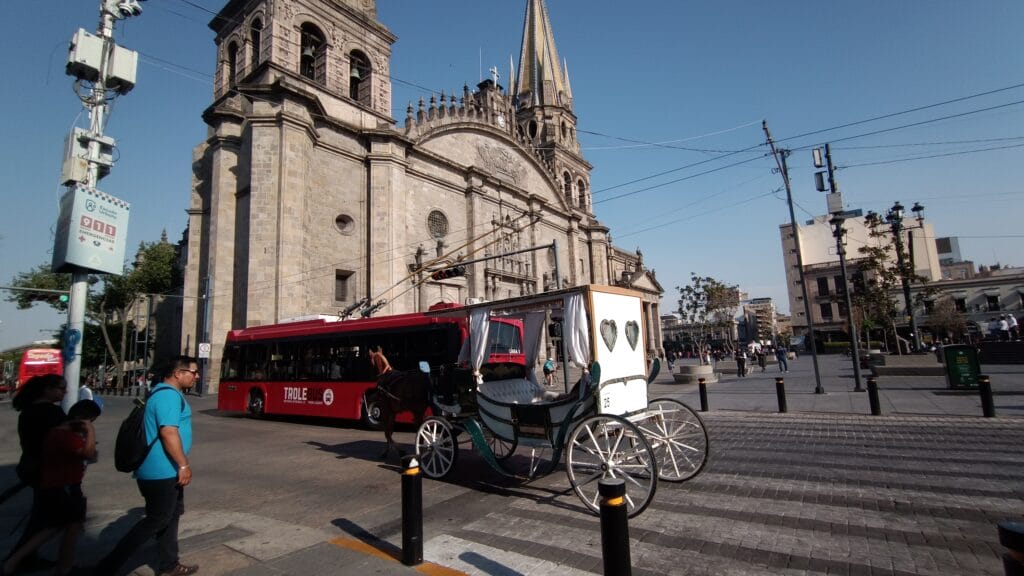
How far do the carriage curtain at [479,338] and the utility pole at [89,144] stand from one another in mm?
5763

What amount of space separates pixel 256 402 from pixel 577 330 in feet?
44.7

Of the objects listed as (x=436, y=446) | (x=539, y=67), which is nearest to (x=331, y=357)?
(x=436, y=446)

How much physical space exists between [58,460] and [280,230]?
20.2 metres

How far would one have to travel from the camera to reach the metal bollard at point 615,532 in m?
2.91

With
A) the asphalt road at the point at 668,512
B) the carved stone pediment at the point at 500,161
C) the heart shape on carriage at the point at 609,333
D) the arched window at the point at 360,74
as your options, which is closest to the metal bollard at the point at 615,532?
the asphalt road at the point at 668,512

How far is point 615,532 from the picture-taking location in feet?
9.60

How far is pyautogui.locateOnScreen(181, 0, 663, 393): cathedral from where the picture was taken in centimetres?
2222

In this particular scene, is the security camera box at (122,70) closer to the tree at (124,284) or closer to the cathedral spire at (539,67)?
the tree at (124,284)

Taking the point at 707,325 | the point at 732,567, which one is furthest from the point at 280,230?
the point at 707,325

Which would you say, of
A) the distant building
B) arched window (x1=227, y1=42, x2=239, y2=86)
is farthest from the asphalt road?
the distant building

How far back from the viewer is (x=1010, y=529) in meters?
1.85

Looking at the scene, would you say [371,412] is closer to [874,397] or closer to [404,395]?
[404,395]

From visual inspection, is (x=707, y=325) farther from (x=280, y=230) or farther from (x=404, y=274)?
(x=280, y=230)

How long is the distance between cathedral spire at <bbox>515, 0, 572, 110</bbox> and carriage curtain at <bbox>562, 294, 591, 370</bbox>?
157 feet
